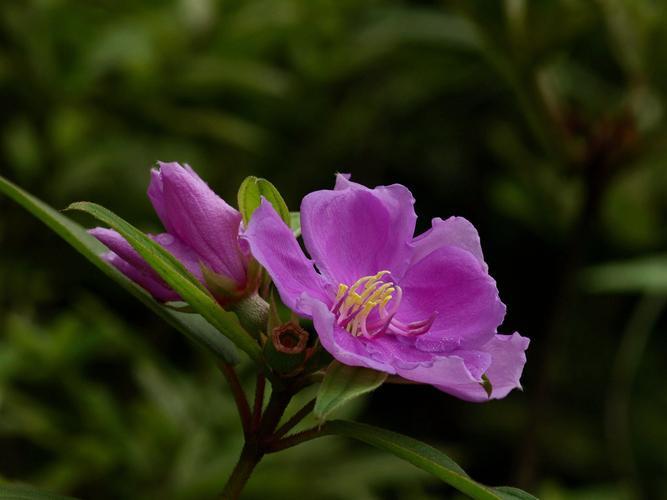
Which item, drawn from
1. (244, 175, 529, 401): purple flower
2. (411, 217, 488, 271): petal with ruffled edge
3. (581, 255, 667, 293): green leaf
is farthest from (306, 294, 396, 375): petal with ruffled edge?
(581, 255, 667, 293): green leaf

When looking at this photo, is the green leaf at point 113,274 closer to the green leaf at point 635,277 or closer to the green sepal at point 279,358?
the green sepal at point 279,358

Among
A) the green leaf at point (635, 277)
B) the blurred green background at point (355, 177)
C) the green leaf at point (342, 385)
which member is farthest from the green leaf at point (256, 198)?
the green leaf at point (635, 277)

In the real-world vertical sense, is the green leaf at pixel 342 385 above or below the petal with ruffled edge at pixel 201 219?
below

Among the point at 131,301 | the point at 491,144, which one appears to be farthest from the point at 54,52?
the point at 491,144

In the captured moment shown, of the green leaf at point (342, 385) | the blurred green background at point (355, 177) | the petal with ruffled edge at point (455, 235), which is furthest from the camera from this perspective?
the blurred green background at point (355, 177)

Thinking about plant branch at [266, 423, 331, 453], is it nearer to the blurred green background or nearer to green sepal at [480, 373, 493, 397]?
green sepal at [480, 373, 493, 397]

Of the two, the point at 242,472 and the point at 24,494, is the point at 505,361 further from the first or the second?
the point at 24,494

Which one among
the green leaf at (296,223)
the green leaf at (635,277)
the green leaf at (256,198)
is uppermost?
the green leaf at (256,198)
